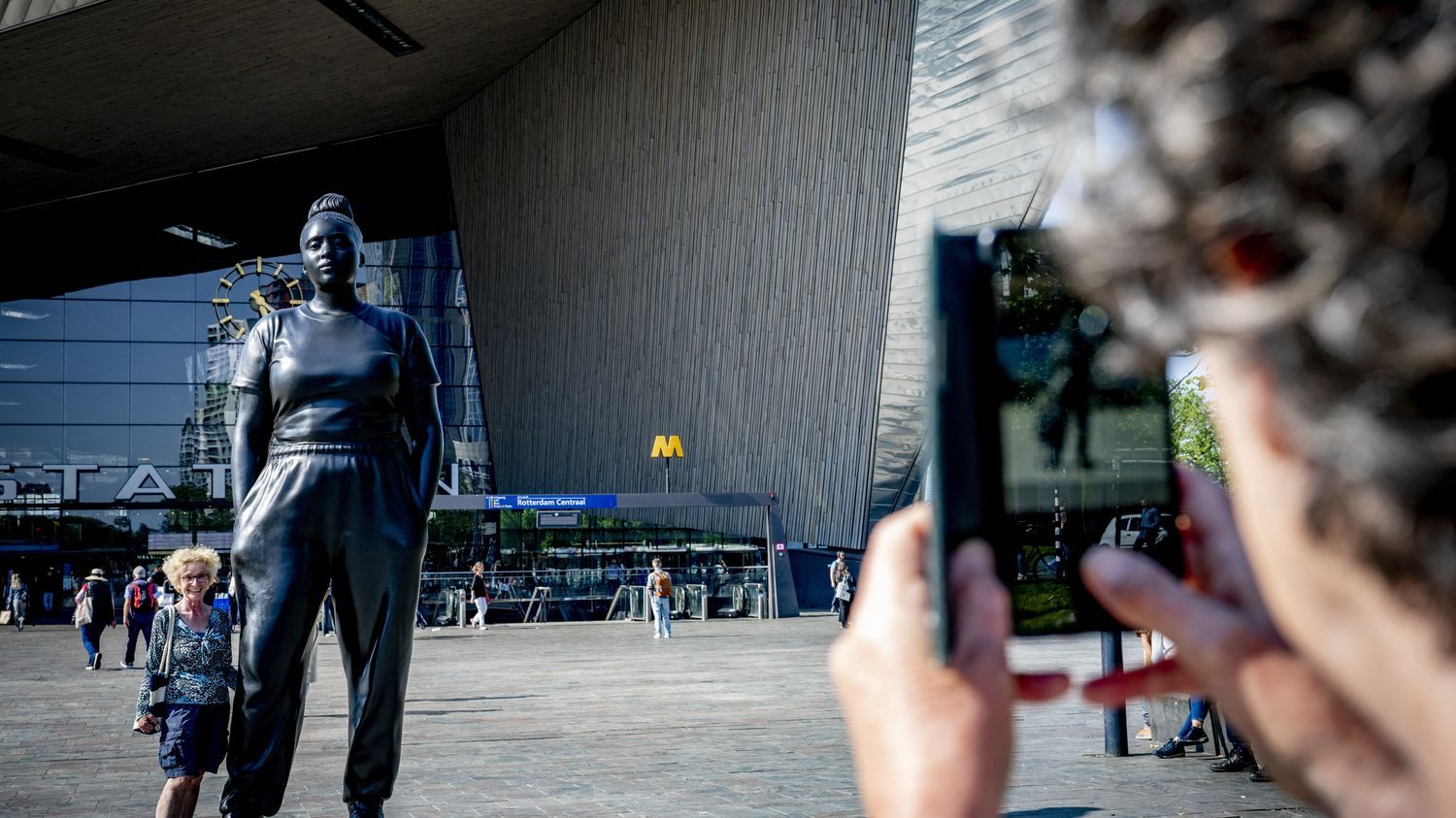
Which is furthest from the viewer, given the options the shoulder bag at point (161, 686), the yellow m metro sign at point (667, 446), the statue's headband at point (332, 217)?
the yellow m metro sign at point (667, 446)

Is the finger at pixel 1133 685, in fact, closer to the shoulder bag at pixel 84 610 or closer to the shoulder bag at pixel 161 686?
the shoulder bag at pixel 161 686

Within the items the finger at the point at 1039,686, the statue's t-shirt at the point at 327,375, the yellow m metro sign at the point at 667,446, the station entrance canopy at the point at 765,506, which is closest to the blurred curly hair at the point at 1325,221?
the finger at the point at 1039,686

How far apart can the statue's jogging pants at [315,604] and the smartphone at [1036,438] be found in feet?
12.4

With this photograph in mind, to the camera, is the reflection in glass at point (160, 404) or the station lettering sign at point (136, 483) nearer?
the station lettering sign at point (136, 483)

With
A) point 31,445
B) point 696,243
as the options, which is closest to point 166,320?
point 31,445

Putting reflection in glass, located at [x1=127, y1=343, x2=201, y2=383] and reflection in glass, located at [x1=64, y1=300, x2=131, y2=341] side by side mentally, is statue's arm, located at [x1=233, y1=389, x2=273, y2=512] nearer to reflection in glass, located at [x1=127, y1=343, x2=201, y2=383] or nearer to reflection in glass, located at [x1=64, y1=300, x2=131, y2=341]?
reflection in glass, located at [x1=127, y1=343, x2=201, y2=383]

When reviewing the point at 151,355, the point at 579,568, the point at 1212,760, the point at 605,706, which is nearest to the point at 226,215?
the point at 151,355

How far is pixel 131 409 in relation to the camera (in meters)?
45.8

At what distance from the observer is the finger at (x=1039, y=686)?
89 cm

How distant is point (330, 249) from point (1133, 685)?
4611mm

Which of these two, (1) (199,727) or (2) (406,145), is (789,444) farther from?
(1) (199,727)

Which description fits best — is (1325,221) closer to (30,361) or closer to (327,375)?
(327,375)

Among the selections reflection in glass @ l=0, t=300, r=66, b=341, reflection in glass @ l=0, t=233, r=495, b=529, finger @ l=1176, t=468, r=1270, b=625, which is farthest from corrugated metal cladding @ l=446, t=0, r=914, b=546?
finger @ l=1176, t=468, r=1270, b=625

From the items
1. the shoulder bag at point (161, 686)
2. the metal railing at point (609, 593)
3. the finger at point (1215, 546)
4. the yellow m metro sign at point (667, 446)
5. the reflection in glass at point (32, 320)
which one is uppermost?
the reflection in glass at point (32, 320)
